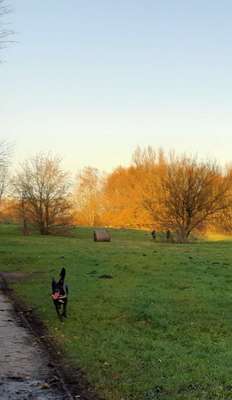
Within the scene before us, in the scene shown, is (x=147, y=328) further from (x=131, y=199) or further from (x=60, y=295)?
(x=131, y=199)

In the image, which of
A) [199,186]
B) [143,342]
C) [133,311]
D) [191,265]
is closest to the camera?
[143,342]

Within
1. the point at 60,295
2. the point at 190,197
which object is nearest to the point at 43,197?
the point at 190,197

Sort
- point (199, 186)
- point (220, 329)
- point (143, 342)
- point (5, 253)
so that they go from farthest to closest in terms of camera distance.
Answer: point (199, 186) → point (5, 253) → point (220, 329) → point (143, 342)

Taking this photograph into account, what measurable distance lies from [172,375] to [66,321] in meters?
4.90

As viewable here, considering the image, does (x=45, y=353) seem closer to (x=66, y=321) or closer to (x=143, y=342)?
(x=143, y=342)

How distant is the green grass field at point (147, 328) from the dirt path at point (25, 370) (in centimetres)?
55

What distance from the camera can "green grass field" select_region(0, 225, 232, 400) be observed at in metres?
7.90

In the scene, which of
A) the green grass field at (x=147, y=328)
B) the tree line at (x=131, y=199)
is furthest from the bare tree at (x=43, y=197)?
the green grass field at (x=147, y=328)

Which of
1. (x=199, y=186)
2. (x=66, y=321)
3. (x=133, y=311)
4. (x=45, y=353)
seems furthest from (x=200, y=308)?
(x=199, y=186)

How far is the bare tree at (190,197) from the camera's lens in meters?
54.3

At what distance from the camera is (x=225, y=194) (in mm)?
56469

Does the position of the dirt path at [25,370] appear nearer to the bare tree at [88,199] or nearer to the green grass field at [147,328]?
the green grass field at [147,328]

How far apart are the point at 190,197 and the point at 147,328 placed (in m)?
43.1

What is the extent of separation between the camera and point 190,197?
178 ft
